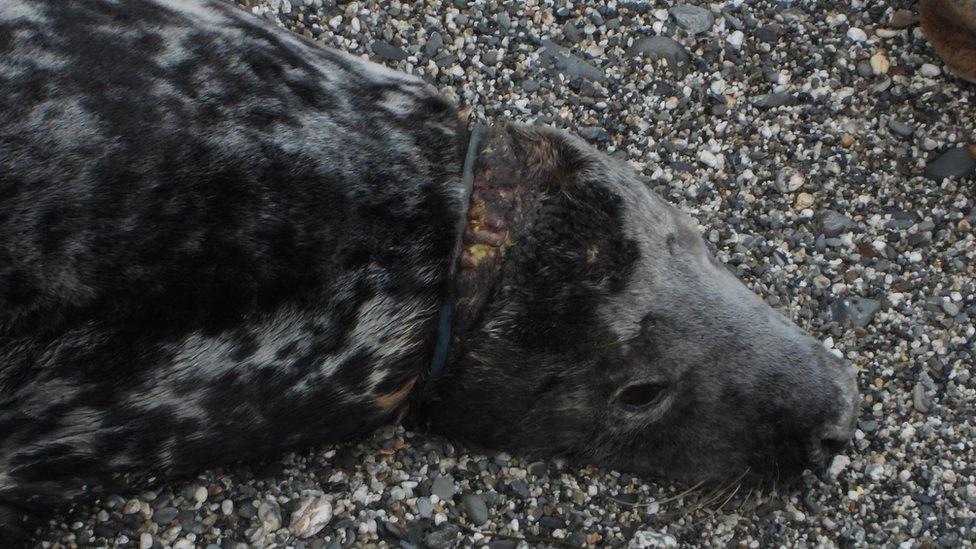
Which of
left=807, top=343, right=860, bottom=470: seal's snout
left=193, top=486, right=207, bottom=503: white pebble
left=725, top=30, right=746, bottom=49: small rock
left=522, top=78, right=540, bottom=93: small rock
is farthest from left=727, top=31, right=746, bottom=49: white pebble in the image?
left=193, top=486, right=207, bottom=503: white pebble

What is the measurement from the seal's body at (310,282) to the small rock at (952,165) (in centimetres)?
134

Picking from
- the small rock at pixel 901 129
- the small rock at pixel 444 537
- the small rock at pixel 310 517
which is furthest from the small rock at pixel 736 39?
the small rock at pixel 310 517


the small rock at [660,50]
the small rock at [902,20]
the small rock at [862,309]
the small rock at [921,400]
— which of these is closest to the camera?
the small rock at [921,400]

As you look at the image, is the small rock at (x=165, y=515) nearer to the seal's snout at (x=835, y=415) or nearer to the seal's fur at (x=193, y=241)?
the seal's fur at (x=193, y=241)

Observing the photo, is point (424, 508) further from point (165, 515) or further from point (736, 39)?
point (736, 39)

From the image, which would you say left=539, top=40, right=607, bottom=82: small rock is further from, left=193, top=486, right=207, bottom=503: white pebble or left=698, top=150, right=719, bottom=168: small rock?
left=193, top=486, right=207, bottom=503: white pebble

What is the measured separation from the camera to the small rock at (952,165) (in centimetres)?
444

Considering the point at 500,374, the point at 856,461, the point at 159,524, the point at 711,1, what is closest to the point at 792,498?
the point at 856,461

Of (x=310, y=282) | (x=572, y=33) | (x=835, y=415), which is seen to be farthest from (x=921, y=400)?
(x=310, y=282)

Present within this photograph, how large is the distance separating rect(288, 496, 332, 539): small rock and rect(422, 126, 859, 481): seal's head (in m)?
0.39

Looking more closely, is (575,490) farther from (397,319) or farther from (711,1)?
(711,1)

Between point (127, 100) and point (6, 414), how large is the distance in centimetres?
78

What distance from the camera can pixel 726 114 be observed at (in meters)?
4.57

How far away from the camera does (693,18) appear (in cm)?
480
